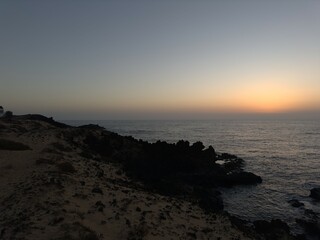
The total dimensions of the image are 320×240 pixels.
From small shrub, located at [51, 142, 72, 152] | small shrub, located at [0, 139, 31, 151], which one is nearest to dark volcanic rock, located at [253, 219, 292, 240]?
small shrub, located at [51, 142, 72, 152]

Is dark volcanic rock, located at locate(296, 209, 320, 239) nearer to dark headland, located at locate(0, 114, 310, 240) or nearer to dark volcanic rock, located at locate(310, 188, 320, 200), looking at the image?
dark headland, located at locate(0, 114, 310, 240)

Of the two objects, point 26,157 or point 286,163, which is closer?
point 26,157

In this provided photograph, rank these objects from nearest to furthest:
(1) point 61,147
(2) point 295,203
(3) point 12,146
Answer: (3) point 12,146, (1) point 61,147, (2) point 295,203

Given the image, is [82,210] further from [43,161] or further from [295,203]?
[295,203]

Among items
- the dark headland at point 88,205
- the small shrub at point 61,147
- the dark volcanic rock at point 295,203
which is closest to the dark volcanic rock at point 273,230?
the dark headland at point 88,205

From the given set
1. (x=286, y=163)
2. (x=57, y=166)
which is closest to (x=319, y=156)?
(x=286, y=163)

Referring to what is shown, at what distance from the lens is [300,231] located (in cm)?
2911

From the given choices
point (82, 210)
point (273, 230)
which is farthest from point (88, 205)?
Answer: point (273, 230)

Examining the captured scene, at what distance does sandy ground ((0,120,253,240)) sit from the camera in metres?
15.3

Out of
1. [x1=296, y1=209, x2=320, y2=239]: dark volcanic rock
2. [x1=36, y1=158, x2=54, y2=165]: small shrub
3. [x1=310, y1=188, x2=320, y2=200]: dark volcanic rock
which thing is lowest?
[x1=296, y1=209, x2=320, y2=239]: dark volcanic rock

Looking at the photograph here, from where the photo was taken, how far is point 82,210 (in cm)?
1742

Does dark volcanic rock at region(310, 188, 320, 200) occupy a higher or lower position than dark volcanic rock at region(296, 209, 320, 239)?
higher

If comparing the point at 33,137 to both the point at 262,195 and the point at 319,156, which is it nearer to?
the point at 262,195

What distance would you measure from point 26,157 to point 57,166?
4.30 m
